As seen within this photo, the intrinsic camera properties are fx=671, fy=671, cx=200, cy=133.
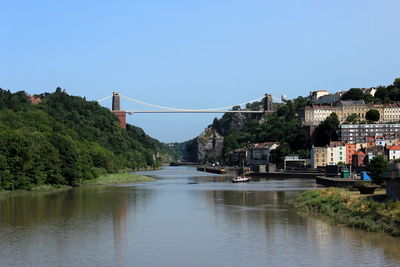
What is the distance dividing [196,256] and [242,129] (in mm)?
160837

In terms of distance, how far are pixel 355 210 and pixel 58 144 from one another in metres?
28.8

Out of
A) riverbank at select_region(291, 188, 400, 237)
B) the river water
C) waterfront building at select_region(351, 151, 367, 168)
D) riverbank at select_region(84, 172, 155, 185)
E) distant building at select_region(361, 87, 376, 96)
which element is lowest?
the river water

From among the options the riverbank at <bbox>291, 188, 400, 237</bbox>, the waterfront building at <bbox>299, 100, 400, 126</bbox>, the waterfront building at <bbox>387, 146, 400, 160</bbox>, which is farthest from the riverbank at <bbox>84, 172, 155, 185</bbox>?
the waterfront building at <bbox>299, 100, 400, 126</bbox>

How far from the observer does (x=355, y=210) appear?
2492 cm

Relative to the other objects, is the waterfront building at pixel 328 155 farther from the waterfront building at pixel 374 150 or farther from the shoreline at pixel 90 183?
the shoreline at pixel 90 183

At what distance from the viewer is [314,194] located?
3322 centimetres

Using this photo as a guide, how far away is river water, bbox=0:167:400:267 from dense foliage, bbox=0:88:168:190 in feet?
24.4

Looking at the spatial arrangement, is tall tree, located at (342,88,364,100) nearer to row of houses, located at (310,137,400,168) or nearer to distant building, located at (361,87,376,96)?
distant building, located at (361,87,376,96)

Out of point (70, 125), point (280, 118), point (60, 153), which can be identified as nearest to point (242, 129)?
point (280, 118)

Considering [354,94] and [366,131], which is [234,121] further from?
[366,131]

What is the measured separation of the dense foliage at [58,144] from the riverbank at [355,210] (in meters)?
18.2

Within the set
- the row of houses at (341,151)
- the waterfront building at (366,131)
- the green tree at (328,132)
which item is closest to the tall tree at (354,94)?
the waterfront building at (366,131)

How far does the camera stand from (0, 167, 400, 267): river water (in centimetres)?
1866

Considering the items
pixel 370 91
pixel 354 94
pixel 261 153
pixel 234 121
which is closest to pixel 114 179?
pixel 261 153
